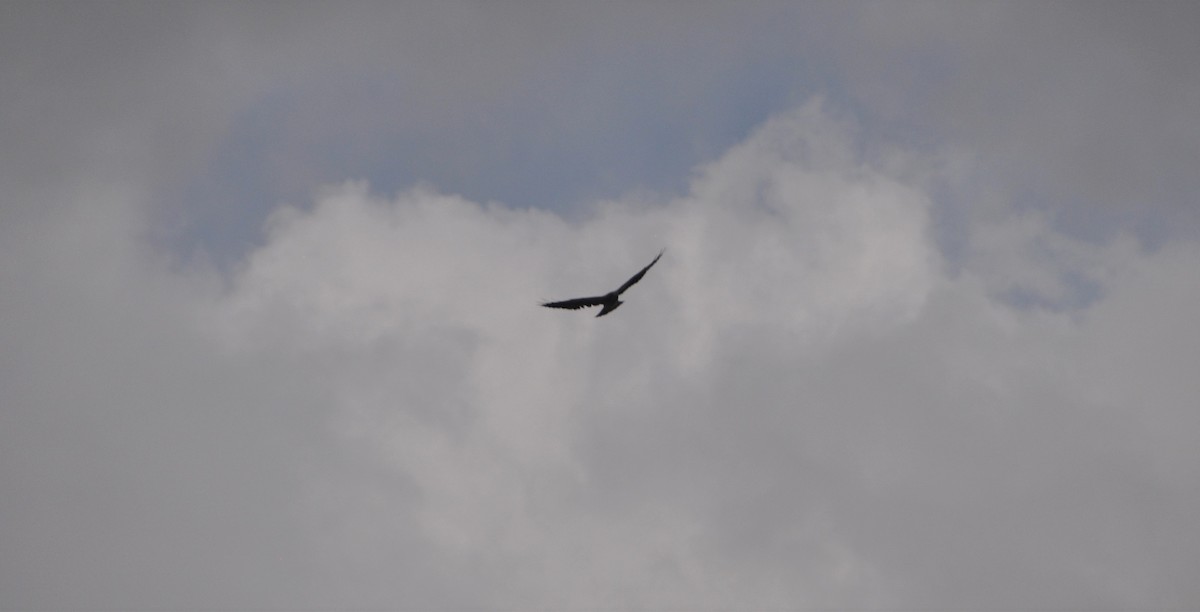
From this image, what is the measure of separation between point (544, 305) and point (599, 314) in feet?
11.1

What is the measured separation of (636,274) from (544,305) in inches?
233

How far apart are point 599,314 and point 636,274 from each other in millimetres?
3428

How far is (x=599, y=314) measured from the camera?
52156 mm

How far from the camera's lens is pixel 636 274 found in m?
51.1

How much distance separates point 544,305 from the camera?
170ft
